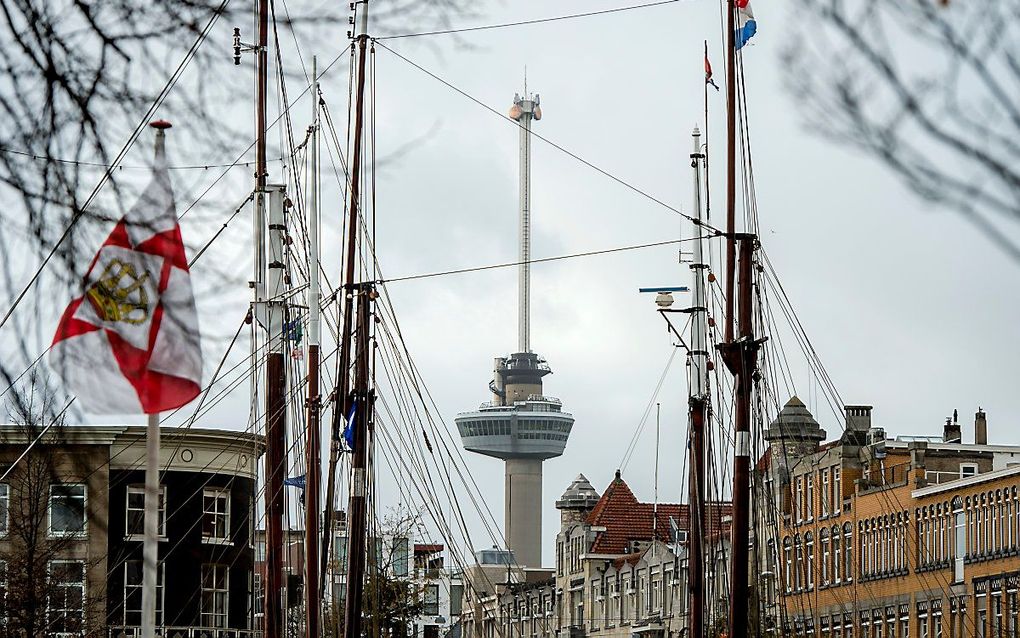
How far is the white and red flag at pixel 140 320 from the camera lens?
12.4 meters

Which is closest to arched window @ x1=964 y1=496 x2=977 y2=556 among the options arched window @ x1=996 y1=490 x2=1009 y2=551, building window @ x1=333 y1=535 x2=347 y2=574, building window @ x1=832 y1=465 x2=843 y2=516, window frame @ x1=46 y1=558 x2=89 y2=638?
arched window @ x1=996 y1=490 x2=1009 y2=551

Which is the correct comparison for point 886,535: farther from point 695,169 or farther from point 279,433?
point 279,433

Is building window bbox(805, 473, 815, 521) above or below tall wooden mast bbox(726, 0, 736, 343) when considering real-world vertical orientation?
below

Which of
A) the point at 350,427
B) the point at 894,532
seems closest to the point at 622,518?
the point at 894,532

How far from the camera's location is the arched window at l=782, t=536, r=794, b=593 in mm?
74438

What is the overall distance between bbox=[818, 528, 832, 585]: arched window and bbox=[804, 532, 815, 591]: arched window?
22.1 inches

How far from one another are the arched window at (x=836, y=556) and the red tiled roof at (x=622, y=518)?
78.3 feet

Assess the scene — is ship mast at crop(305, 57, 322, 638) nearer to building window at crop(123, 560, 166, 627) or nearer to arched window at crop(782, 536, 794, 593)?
building window at crop(123, 560, 166, 627)

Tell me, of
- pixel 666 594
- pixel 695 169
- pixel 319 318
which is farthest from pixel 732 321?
pixel 666 594

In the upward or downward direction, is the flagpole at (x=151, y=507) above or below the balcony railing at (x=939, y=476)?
below

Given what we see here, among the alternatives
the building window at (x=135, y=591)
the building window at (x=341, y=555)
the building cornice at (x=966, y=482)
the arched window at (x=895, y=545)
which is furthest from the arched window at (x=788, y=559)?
the building window at (x=135, y=591)

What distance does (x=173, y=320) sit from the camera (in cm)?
1315

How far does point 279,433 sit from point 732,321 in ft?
34.1

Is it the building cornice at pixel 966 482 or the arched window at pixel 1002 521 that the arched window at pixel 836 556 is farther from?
the arched window at pixel 1002 521
